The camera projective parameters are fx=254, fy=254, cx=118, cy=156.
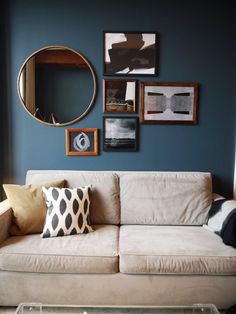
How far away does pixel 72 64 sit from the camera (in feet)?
7.76

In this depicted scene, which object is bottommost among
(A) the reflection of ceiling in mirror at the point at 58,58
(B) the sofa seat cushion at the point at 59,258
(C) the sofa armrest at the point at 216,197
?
(B) the sofa seat cushion at the point at 59,258

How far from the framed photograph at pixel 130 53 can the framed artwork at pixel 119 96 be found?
9cm

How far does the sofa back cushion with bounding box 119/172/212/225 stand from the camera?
2.18 meters

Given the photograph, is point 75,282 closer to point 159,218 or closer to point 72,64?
point 159,218

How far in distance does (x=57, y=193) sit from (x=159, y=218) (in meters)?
0.88

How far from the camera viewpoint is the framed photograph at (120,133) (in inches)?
94.8

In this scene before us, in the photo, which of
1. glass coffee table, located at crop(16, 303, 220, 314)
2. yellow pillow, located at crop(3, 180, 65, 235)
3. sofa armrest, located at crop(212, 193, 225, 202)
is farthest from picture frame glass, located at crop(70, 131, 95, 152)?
glass coffee table, located at crop(16, 303, 220, 314)

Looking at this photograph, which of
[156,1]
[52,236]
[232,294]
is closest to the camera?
[232,294]

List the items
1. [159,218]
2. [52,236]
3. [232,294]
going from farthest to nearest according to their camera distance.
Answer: [159,218] < [52,236] < [232,294]

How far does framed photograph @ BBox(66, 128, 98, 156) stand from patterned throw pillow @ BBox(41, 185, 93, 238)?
517 mm

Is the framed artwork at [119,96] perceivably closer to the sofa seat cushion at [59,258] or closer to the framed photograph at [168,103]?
the framed photograph at [168,103]

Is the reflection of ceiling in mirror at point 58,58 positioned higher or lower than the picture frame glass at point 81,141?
higher

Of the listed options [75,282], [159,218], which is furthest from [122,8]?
[75,282]

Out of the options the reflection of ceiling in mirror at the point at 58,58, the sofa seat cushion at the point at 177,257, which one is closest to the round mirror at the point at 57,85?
the reflection of ceiling in mirror at the point at 58,58
